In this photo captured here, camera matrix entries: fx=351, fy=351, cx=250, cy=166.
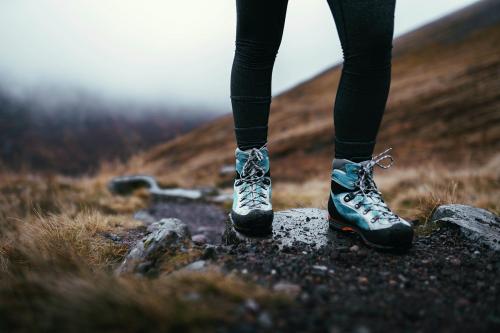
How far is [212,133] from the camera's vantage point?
34.7 m

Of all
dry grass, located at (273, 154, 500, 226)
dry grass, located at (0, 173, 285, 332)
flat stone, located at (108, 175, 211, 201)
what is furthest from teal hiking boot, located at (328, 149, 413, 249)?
flat stone, located at (108, 175, 211, 201)

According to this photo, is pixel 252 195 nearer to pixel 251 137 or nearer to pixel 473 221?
pixel 251 137

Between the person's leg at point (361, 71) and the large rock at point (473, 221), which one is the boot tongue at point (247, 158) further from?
the large rock at point (473, 221)

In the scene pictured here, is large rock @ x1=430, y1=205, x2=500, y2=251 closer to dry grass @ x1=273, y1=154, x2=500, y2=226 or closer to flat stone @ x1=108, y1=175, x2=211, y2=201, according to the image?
dry grass @ x1=273, y1=154, x2=500, y2=226

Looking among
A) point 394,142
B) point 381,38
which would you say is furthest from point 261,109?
point 394,142

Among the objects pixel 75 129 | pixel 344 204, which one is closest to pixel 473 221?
pixel 344 204

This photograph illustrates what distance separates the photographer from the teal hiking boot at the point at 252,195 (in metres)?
2.14

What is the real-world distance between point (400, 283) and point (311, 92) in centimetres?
3924

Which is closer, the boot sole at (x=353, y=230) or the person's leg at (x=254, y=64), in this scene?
the boot sole at (x=353, y=230)

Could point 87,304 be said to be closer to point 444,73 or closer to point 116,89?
point 444,73

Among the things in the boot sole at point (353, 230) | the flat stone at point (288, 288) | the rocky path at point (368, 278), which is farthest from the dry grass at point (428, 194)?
the flat stone at point (288, 288)

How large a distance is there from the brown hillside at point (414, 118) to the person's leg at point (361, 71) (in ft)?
30.9

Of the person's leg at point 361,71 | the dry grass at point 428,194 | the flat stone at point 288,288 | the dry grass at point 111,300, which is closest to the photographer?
the dry grass at point 111,300

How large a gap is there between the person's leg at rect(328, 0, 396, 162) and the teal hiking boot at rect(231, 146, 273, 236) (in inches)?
20.1
